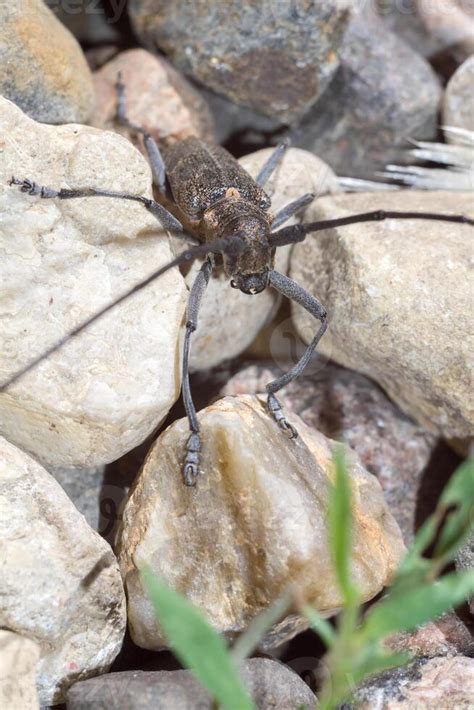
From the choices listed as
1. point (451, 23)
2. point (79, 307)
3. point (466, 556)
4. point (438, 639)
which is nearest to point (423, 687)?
point (438, 639)

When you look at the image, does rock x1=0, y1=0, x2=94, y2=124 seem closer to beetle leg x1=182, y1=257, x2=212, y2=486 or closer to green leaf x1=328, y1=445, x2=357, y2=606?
beetle leg x1=182, y1=257, x2=212, y2=486

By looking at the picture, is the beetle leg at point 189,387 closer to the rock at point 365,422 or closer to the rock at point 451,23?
the rock at point 365,422

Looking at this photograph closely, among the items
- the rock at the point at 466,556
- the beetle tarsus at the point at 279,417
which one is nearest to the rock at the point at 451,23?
the beetle tarsus at the point at 279,417

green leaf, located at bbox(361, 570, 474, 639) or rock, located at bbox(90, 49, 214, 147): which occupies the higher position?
rock, located at bbox(90, 49, 214, 147)

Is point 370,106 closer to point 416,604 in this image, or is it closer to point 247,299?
point 247,299

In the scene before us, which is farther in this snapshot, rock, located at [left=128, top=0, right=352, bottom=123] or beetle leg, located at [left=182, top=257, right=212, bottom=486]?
rock, located at [left=128, top=0, right=352, bottom=123]

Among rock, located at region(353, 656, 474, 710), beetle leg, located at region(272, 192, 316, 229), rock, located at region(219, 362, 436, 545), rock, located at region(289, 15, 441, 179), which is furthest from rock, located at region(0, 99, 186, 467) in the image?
rock, located at region(289, 15, 441, 179)
